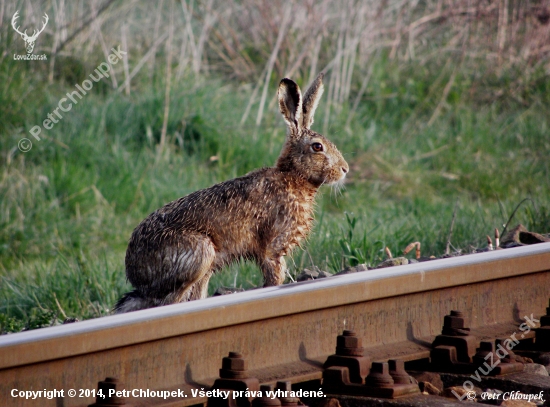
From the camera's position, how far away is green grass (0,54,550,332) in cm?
667

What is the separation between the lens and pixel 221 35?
38.4 feet

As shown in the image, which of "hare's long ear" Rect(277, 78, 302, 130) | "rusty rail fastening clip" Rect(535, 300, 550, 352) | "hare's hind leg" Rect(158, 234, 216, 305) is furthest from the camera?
"hare's long ear" Rect(277, 78, 302, 130)

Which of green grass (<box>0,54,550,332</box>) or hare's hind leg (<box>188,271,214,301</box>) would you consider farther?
green grass (<box>0,54,550,332</box>)

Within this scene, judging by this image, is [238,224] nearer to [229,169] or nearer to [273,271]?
[273,271]

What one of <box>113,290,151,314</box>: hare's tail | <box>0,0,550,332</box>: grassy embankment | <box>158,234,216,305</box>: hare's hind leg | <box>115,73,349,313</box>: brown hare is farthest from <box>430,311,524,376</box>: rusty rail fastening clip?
<box>0,0,550,332</box>: grassy embankment

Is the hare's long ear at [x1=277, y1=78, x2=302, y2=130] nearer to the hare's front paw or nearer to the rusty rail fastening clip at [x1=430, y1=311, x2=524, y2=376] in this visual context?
the hare's front paw

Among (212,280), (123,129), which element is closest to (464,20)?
(123,129)

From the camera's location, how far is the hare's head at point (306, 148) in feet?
16.8

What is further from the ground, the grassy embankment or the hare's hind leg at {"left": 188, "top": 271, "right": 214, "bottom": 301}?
the grassy embankment

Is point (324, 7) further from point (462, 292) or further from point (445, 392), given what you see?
point (445, 392)

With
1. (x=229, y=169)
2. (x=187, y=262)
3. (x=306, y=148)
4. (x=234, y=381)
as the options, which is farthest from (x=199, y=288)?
(x=229, y=169)

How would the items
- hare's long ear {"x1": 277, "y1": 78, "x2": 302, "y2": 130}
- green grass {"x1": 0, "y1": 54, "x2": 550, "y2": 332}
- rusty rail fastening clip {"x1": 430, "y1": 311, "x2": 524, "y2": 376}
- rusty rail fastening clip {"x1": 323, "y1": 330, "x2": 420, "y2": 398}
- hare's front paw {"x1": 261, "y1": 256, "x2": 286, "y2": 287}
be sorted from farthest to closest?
green grass {"x1": 0, "y1": 54, "x2": 550, "y2": 332} < hare's long ear {"x1": 277, "y1": 78, "x2": 302, "y2": 130} < hare's front paw {"x1": 261, "y1": 256, "x2": 286, "y2": 287} < rusty rail fastening clip {"x1": 430, "y1": 311, "x2": 524, "y2": 376} < rusty rail fastening clip {"x1": 323, "y1": 330, "x2": 420, "y2": 398}

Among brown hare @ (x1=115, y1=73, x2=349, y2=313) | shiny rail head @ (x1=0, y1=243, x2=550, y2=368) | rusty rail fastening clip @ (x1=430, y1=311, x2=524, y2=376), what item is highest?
brown hare @ (x1=115, y1=73, x2=349, y2=313)

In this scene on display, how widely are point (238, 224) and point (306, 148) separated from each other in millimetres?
679
